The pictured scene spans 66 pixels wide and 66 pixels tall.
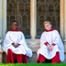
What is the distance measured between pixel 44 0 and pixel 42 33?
81 cm

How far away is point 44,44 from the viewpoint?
12594 mm

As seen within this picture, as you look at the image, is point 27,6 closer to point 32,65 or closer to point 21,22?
point 21,22

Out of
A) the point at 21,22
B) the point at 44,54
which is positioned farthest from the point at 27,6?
the point at 44,54

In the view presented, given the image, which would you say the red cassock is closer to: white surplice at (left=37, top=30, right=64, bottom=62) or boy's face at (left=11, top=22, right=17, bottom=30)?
boy's face at (left=11, top=22, right=17, bottom=30)

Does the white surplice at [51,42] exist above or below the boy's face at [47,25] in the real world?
below

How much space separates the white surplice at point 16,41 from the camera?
41.0ft

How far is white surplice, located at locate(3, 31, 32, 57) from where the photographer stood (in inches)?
492

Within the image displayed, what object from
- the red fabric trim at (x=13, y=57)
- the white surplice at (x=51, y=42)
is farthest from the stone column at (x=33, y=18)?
the red fabric trim at (x=13, y=57)

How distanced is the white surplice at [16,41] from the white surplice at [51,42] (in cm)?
28

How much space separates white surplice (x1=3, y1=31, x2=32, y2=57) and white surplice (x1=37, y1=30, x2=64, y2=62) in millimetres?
275

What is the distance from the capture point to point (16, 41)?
496 inches

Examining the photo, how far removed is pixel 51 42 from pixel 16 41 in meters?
0.74

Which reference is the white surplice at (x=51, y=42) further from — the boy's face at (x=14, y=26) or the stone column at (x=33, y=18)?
the boy's face at (x=14, y=26)

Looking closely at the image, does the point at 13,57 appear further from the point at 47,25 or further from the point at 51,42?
the point at 47,25
